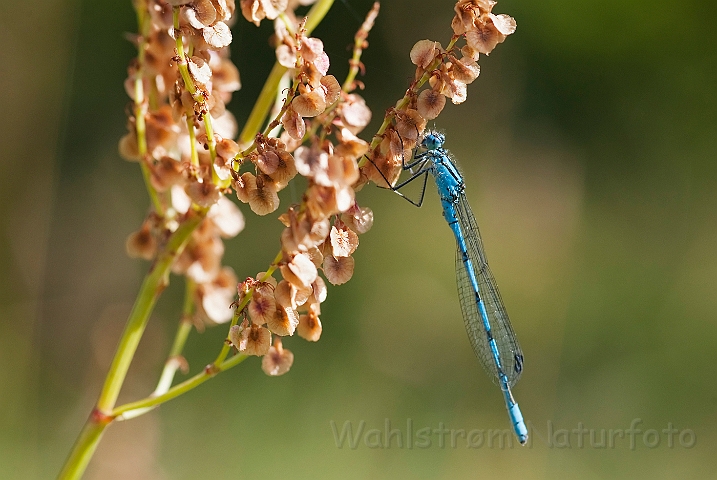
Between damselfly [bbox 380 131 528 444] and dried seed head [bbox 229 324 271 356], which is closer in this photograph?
dried seed head [bbox 229 324 271 356]

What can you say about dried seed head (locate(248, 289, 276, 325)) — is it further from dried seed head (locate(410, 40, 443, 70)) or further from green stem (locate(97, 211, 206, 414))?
dried seed head (locate(410, 40, 443, 70))

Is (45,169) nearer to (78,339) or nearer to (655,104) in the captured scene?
(78,339)

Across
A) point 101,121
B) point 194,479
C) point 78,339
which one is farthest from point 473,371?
point 101,121

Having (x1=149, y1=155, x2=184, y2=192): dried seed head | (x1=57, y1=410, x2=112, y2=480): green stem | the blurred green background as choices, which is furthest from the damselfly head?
the blurred green background

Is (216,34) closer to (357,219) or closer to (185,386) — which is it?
(357,219)

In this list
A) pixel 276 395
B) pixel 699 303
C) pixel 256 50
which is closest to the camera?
pixel 276 395

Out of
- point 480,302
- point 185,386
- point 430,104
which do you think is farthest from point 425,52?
point 480,302

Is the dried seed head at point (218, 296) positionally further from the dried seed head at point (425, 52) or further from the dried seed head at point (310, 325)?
the dried seed head at point (425, 52)

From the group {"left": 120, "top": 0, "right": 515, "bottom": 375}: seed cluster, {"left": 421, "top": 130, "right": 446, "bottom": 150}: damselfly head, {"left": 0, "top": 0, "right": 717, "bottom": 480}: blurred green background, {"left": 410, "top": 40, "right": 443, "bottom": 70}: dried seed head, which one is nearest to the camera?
{"left": 120, "top": 0, "right": 515, "bottom": 375}: seed cluster

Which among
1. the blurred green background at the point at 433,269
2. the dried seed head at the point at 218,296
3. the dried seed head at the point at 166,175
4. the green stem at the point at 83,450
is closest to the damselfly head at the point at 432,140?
the dried seed head at the point at 218,296
